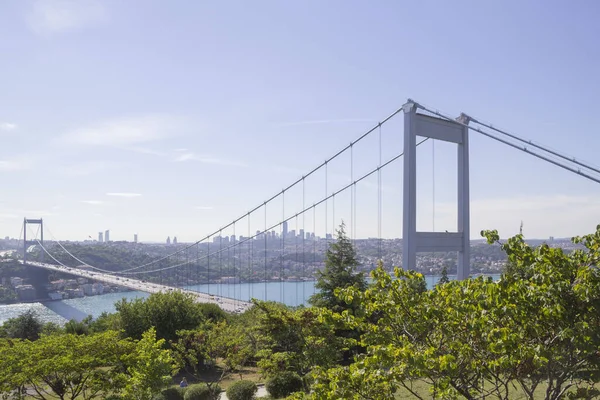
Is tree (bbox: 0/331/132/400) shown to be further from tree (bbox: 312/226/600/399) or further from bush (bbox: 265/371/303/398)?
tree (bbox: 312/226/600/399)

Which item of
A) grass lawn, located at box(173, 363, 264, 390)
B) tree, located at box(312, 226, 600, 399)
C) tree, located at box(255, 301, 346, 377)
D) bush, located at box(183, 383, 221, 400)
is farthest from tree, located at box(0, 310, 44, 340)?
tree, located at box(312, 226, 600, 399)

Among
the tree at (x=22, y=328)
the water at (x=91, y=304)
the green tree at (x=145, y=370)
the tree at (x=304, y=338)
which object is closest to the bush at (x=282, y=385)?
the tree at (x=304, y=338)

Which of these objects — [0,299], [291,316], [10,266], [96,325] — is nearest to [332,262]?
[291,316]

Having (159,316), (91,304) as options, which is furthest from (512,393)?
(91,304)

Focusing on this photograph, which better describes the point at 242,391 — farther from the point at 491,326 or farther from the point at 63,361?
the point at 491,326

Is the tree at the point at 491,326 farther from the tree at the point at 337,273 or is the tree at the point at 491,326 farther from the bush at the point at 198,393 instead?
the tree at the point at 337,273
